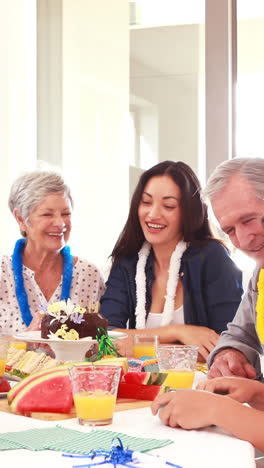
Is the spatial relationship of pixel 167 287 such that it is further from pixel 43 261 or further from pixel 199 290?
pixel 43 261

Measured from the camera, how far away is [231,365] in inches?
85.4

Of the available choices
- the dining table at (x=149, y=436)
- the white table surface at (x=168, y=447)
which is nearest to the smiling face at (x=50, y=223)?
the dining table at (x=149, y=436)

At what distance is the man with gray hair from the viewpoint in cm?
201

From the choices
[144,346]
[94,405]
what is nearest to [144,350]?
[144,346]

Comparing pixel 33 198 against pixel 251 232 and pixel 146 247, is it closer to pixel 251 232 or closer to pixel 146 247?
pixel 146 247

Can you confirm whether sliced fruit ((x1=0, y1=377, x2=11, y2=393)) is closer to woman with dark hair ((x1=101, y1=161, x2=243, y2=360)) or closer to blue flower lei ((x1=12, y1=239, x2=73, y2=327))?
woman with dark hair ((x1=101, y1=161, x2=243, y2=360))

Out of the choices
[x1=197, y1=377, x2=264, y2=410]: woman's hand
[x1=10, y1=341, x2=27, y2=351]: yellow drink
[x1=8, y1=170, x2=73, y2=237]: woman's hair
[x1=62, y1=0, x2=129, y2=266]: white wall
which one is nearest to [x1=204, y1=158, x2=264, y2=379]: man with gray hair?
[x1=197, y1=377, x2=264, y2=410]: woman's hand

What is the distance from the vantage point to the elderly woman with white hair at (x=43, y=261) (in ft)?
11.1

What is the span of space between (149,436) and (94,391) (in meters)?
0.13

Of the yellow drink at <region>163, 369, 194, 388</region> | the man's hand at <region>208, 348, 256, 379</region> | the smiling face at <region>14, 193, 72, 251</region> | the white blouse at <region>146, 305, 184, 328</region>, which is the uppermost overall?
the smiling face at <region>14, 193, 72, 251</region>

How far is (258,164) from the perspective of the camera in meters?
2.11

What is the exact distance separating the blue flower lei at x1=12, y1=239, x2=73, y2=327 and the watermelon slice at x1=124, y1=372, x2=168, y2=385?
5.35 ft

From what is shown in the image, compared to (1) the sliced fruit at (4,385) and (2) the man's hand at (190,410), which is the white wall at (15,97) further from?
(2) the man's hand at (190,410)

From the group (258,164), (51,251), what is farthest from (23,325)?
(258,164)
